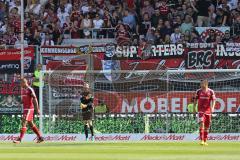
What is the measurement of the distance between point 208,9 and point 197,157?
1359 centimetres

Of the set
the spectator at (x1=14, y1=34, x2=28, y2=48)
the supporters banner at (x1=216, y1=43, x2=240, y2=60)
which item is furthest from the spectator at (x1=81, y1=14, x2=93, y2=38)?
the supporters banner at (x1=216, y1=43, x2=240, y2=60)

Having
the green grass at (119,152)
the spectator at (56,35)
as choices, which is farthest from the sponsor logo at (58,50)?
the green grass at (119,152)

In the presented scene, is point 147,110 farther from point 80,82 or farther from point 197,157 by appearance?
point 197,157

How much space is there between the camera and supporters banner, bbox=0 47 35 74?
1107 inches

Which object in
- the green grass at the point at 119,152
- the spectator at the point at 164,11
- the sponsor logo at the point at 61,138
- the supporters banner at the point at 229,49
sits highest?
the spectator at the point at 164,11

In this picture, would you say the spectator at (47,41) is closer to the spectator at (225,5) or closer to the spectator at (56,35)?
the spectator at (56,35)

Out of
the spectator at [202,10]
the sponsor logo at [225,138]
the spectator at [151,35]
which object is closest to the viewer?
the sponsor logo at [225,138]

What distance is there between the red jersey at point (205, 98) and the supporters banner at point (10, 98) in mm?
7811

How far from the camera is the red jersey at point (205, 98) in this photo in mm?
22953

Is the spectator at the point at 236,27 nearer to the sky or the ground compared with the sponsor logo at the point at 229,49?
nearer to the sky

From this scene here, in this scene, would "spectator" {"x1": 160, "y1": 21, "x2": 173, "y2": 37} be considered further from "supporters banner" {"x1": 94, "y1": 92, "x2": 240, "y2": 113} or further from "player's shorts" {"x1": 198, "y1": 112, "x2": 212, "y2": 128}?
"player's shorts" {"x1": 198, "y1": 112, "x2": 212, "y2": 128}

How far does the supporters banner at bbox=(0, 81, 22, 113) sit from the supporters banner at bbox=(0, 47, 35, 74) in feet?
1.72

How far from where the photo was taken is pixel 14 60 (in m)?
28.1

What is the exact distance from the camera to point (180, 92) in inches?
1087
